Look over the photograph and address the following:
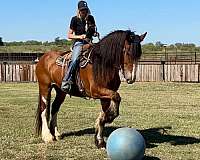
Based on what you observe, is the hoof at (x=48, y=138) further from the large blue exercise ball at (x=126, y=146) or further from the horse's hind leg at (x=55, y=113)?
the large blue exercise ball at (x=126, y=146)

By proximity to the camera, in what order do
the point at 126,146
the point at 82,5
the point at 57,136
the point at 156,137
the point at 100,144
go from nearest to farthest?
the point at 126,146
the point at 100,144
the point at 82,5
the point at 57,136
the point at 156,137

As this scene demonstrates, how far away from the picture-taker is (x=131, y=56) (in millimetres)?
9695

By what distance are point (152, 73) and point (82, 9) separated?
29036mm

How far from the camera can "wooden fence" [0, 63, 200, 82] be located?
1469 inches

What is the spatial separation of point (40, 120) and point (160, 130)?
3.24m

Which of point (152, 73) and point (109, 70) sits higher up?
point (109, 70)

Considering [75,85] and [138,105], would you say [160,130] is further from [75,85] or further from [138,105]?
[138,105]

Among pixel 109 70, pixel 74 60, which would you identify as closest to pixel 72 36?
pixel 74 60

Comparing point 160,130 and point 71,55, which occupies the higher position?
point 71,55

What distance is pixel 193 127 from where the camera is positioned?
13.5m

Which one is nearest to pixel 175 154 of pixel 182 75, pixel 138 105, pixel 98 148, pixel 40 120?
pixel 98 148

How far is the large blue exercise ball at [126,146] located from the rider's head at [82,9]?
10.7 ft

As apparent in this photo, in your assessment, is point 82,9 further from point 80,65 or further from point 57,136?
point 57,136

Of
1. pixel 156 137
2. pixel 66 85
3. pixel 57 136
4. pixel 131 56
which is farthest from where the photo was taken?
pixel 156 137
